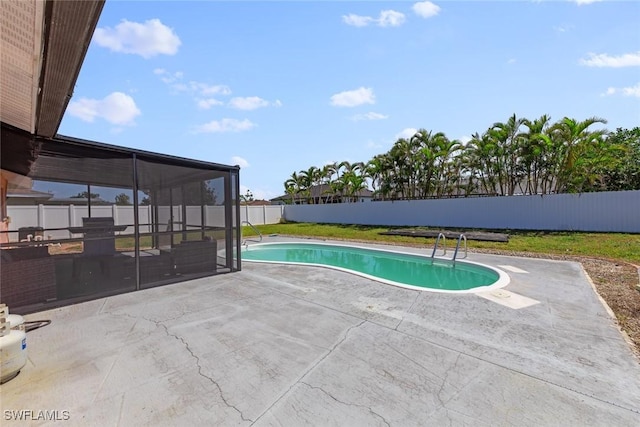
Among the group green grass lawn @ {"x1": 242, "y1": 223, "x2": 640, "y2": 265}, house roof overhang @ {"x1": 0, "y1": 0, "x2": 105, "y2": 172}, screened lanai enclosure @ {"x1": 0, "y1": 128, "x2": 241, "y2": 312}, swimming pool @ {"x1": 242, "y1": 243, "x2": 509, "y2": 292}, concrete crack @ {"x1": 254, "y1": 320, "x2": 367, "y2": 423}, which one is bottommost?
swimming pool @ {"x1": 242, "y1": 243, "x2": 509, "y2": 292}

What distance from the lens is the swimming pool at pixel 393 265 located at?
697 cm

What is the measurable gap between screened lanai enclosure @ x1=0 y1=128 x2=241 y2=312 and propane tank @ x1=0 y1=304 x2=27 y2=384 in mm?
2526

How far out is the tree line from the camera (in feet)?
44.7

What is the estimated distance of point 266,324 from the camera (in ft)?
13.5

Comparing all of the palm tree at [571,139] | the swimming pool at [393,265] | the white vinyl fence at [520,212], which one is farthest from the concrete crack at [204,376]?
the palm tree at [571,139]

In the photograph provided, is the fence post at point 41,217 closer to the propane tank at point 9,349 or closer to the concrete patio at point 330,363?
the concrete patio at point 330,363

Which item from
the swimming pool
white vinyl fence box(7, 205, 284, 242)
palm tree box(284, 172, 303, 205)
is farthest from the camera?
palm tree box(284, 172, 303, 205)

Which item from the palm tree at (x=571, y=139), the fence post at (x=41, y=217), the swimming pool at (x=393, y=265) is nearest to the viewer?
the swimming pool at (x=393, y=265)

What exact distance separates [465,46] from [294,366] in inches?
352

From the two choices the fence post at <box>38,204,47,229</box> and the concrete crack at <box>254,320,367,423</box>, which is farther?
the fence post at <box>38,204,47,229</box>

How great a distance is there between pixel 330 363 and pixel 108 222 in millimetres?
7427

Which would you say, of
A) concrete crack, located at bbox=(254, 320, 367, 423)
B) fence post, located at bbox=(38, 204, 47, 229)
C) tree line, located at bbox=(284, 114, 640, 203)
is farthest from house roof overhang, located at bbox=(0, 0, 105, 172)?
tree line, located at bbox=(284, 114, 640, 203)

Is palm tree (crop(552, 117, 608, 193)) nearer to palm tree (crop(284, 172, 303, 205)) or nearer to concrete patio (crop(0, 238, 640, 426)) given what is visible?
concrete patio (crop(0, 238, 640, 426))

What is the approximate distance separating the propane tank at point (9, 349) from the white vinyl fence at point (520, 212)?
17602 mm
